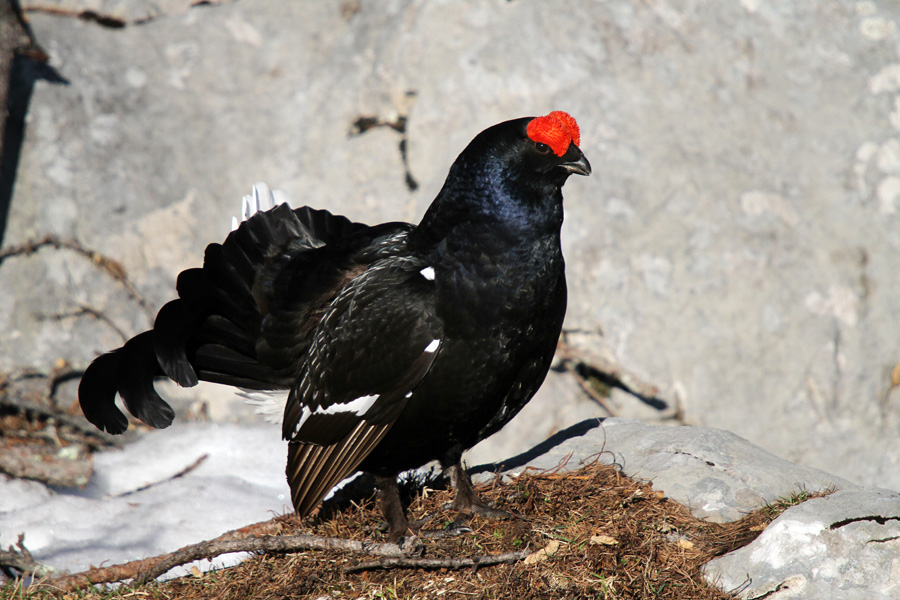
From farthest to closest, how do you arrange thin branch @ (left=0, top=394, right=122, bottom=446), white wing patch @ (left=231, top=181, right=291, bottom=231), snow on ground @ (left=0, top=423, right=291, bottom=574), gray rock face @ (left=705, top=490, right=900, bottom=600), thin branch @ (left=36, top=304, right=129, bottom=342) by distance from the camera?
thin branch @ (left=36, top=304, right=129, bottom=342) < thin branch @ (left=0, top=394, right=122, bottom=446) < snow on ground @ (left=0, top=423, right=291, bottom=574) < white wing patch @ (left=231, top=181, right=291, bottom=231) < gray rock face @ (left=705, top=490, right=900, bottom=600)

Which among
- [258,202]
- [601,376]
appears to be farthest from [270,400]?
[601,376]

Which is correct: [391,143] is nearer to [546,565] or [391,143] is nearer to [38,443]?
[38,443]

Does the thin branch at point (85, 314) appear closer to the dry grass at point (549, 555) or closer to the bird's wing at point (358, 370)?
the dry grass at point (549, 555)

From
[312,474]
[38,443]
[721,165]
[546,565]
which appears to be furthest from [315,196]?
[546,565]

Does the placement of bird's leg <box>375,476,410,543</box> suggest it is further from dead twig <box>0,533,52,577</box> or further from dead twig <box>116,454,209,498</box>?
dead twig <box>116,454,209,498</box>


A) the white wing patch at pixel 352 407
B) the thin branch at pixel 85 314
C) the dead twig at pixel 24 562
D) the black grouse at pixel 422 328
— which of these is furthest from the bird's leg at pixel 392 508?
the thin branch at pixel 85 314

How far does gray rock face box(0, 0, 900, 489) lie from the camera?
6.33m

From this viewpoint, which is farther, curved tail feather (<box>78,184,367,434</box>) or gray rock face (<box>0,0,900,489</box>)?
gray rock face (<box>0,0,900,489</box>)

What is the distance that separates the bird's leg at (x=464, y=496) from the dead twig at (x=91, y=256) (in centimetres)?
421

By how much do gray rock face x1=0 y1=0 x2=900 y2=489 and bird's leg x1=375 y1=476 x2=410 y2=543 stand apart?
2672 mm

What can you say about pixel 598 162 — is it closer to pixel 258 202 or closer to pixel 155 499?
pixel 258 202

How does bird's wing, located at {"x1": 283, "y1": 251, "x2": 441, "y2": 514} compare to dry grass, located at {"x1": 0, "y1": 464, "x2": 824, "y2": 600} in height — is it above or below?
above

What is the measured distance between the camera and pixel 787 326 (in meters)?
6.34

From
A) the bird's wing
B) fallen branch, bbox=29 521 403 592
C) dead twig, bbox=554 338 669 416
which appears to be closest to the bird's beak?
the bird's wing
